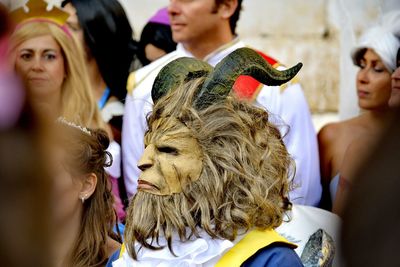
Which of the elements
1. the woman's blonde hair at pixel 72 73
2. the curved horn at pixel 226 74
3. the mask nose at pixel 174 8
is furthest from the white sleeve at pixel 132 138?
the curved horn at pixel 226 74

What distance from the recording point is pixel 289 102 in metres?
3.64

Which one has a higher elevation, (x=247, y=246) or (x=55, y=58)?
(x=247, y=246)

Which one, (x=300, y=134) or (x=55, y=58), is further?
(x=55, y=58)

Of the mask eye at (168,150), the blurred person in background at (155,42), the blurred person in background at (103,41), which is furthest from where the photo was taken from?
the blurred person in background at (155,42)

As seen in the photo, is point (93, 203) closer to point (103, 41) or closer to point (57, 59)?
point (57, 59)

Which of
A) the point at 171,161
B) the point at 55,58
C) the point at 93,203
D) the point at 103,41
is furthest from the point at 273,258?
the point at 103,41

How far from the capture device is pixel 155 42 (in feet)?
14.4

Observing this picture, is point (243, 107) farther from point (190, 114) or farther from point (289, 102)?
point (289, 102)

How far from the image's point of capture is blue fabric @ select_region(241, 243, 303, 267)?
186 cm

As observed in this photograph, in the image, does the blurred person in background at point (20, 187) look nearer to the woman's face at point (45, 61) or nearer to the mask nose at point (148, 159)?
the mask nose at point (148, 159)

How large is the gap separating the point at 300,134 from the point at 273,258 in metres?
1.81

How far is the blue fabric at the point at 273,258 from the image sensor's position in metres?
1.86

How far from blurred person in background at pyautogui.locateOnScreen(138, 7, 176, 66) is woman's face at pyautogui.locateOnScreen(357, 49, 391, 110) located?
101cm

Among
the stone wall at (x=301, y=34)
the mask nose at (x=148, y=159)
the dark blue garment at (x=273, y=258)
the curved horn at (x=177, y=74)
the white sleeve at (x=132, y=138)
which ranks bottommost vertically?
the stone wall at (x=301, y=34)
